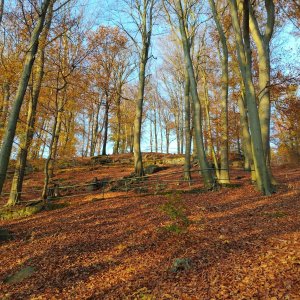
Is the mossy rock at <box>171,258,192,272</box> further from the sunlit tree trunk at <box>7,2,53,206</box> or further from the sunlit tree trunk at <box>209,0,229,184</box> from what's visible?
the sunlit tree trunk at <box>7,2,53,206</box>

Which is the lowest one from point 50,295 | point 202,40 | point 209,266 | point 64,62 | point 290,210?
point 50,295

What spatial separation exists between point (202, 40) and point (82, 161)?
14400mm

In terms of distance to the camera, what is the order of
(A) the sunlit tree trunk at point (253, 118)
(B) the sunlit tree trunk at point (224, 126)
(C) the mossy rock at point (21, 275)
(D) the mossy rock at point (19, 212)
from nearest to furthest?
1. (C) the mossy rock at point (21, 275)
2. (A) the sunlit tree trunk at point (253, 118)
3. (D) the mossy rock at point (19, 212)
4. (B) the sunlit tree trunk at point (224, 126)

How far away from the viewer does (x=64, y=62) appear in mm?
11648

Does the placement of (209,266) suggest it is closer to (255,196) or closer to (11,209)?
(255,196)

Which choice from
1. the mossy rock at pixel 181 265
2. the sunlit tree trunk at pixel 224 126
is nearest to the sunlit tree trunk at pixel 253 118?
the sunlit tree trunk at pixel 224 126

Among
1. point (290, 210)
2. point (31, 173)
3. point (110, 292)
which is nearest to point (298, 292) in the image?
point (110, 292)

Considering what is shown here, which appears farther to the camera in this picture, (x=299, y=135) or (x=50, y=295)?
(x=299, y=135)

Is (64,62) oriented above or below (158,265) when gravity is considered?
above

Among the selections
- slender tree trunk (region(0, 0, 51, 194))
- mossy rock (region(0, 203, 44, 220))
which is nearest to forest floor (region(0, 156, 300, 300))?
mossy rock (region(0, 203, 44, 220))

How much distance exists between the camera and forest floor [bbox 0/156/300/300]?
387 cm

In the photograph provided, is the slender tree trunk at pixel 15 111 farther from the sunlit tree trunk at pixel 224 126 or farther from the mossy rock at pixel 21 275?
the sunlit tree trunk at pixel 224 126

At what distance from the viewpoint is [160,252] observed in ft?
17.5

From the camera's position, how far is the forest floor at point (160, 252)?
12.7 feet
